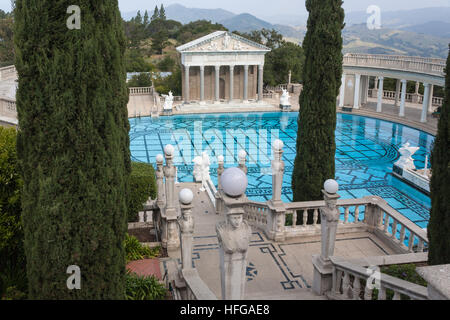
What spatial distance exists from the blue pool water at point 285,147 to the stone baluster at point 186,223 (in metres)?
10.5

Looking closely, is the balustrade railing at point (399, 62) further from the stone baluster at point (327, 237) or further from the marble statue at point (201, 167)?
the stone baluster at point (327, 237)

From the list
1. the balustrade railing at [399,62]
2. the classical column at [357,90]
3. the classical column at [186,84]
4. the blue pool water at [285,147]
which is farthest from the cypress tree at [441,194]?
the classical column at [186,84]

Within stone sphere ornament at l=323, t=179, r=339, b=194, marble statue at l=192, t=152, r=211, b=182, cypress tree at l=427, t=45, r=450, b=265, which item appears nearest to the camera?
cypress tree at l=427, t=45, r=450, b=265

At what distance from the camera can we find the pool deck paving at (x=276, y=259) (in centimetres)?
789

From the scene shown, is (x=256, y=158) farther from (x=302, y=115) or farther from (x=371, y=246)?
(x=371, y=246)

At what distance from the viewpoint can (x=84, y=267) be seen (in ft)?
16.8

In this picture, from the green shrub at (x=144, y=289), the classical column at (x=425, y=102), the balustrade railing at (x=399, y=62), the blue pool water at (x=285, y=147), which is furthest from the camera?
the classical column at (x=425, y=102)

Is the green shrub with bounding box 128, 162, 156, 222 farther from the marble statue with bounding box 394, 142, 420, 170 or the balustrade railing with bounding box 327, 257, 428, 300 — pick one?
the marble statue with bounding box 394, 142, 420, 170

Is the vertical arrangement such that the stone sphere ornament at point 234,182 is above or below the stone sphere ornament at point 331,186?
above

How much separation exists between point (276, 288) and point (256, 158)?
547 inches

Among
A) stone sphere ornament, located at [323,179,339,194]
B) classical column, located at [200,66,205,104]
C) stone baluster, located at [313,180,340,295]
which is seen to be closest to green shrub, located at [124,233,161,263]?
stone baluster, located at [313,180,340,295]

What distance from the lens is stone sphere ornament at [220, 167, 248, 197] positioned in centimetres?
402
